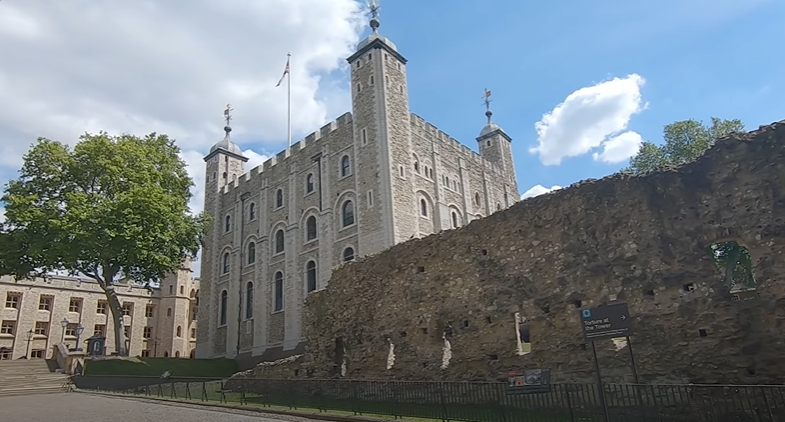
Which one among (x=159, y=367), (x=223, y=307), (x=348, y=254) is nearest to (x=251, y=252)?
(x=223, y=307)

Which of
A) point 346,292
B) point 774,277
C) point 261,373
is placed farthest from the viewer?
point 261,373

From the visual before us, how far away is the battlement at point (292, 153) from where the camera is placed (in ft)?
109

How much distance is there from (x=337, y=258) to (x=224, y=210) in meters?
15.8

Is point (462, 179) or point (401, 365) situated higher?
point (462, 179)

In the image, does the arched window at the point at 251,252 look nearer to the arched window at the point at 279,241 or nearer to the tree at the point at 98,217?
the arched window at the point at 279,241

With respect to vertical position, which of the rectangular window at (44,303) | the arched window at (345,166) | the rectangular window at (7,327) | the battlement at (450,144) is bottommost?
the rectangular window at (7,327)

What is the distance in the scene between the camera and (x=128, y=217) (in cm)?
2755

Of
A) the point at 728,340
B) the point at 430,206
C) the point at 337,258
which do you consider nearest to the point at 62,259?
the point at 337,258

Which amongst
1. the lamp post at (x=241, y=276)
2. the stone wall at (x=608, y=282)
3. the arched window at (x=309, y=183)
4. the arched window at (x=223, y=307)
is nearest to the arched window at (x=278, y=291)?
the lamp post at (x=241, y=276)

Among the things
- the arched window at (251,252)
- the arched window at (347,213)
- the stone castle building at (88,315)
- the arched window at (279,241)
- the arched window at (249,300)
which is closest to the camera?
the arched window at (347,213)

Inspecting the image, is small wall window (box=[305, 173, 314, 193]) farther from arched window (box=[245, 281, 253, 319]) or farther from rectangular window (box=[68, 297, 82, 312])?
rectangular window (box=[68, 297, 82, 312])

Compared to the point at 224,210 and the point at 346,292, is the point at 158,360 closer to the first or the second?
the point at 224,210

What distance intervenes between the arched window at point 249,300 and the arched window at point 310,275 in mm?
6653

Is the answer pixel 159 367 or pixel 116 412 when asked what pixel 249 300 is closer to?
pixel 159 367
